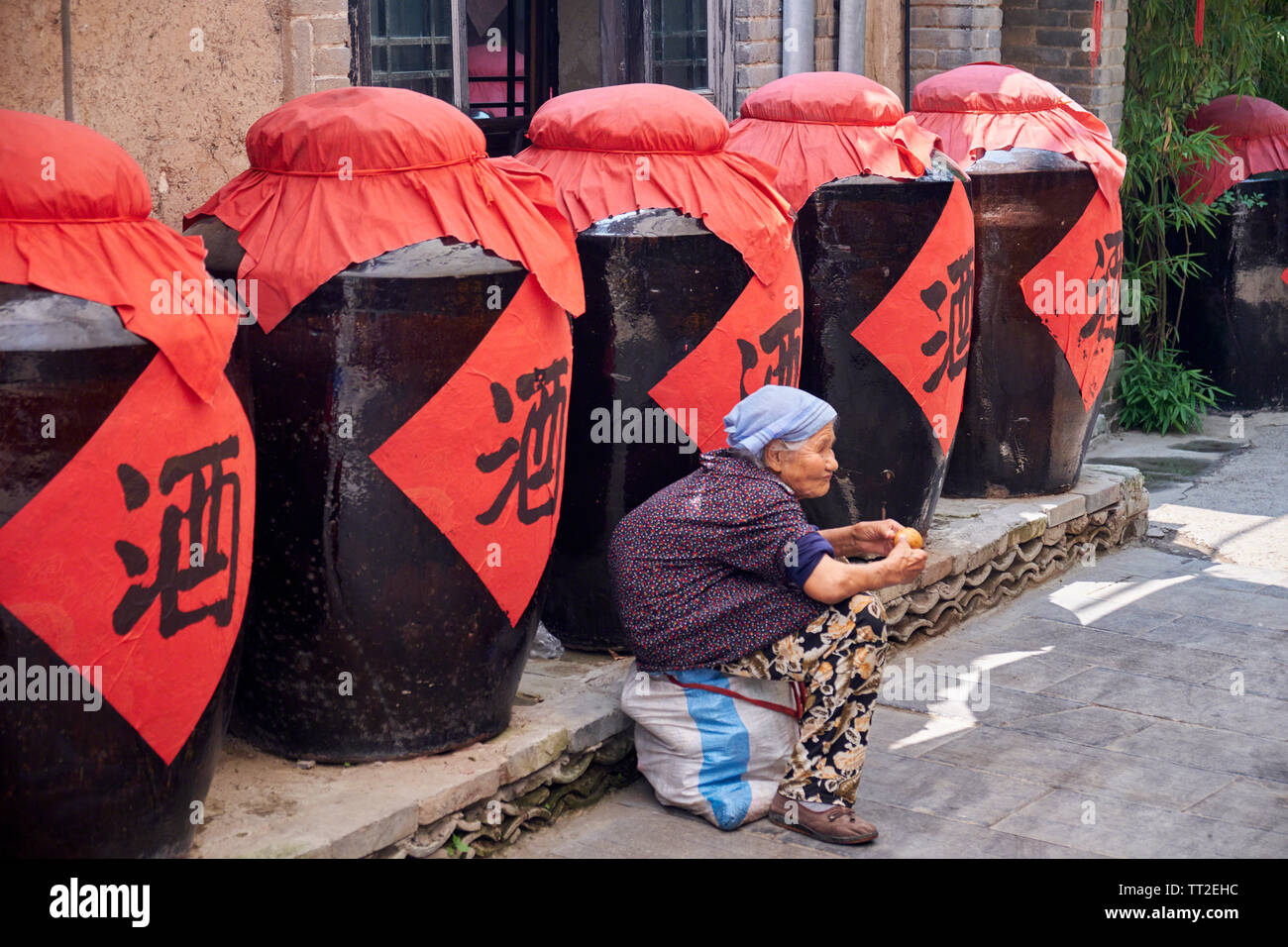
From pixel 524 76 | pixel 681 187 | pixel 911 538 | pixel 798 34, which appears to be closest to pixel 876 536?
pixel 911 538

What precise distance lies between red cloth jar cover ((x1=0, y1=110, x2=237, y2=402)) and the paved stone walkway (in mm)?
1403

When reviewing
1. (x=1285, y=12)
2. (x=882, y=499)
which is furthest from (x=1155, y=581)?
(x=1285, y=12)

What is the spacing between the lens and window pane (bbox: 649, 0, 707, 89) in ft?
19.6

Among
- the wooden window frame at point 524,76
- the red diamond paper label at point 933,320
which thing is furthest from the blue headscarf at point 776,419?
the wooden window frame at point 524,76

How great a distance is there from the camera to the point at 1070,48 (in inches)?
292

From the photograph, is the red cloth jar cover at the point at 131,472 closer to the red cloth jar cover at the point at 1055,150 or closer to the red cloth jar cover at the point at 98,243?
the red cloth jar cover at the point at 98,243

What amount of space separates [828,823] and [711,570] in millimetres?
619

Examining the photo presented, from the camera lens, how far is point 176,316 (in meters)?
2.73

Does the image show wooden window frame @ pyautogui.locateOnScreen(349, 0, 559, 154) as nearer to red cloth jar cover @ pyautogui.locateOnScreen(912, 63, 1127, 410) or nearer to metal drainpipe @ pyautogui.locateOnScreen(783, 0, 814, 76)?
metal drainpipe @ pyautogui.locateOnScreen(783, 0, 814, 76)

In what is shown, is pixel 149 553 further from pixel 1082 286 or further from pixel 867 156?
pixel 1082 286

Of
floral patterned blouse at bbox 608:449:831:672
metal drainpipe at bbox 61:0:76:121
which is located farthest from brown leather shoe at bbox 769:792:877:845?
metal drainpipe at bbox 61:0:76:121

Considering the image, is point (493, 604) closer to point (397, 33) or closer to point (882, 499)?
point (882, 499)

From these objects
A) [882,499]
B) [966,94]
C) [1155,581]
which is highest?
[966,94]

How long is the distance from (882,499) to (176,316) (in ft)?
9.03
